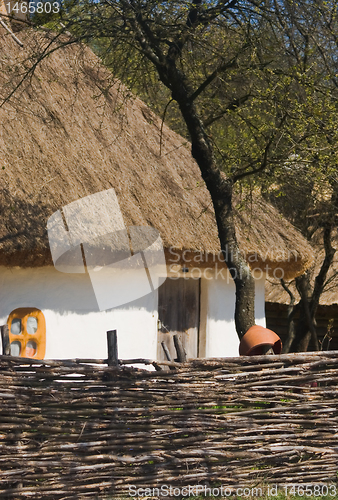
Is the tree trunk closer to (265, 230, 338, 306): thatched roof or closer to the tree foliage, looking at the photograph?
the tree foliage

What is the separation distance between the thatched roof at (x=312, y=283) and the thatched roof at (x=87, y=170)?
2.72 metres

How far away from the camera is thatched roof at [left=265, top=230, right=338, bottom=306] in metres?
10.5

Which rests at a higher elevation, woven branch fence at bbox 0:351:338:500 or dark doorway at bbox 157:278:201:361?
dark doorway at bbox 157:278:201:361

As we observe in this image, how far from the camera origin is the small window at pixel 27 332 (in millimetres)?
5648

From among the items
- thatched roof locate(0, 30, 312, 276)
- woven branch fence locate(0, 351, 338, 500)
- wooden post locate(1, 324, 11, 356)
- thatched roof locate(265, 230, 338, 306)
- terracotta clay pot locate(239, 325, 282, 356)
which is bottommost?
woven branch fence locate(0, 351, 338, 500)

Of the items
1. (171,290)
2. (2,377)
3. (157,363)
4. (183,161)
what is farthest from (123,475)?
(183,161)

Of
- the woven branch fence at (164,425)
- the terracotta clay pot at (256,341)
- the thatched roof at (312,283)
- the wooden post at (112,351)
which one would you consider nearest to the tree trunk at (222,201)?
the terracotta clay pot at (256,341)

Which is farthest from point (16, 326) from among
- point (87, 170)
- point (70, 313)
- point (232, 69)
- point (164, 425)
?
point (232, 69)

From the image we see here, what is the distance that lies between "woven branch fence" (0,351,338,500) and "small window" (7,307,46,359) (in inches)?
84.4

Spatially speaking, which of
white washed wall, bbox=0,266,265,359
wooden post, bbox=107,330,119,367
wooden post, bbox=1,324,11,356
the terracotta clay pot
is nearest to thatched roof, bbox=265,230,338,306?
white washed wall, bbox=0,266,265,359

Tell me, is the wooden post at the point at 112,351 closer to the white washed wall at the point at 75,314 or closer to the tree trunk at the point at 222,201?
the tree trunk at the point at 222,201

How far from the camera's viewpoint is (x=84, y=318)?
6.07 metres

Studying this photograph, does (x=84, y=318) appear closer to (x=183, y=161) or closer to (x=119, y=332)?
(x=119, y=332)

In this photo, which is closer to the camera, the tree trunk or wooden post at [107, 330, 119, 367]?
wooden post at [107, 330, 119, 367]
